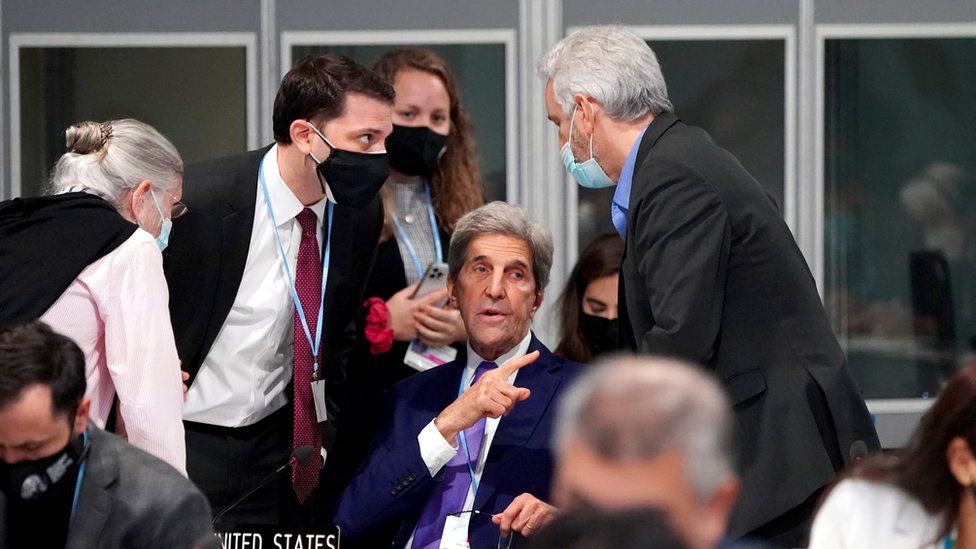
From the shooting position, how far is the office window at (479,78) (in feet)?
18.4

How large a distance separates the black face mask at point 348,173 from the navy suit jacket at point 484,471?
0.63 meters

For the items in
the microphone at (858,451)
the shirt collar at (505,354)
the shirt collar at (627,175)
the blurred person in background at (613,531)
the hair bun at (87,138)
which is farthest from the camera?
the shirt collar at (505,354)

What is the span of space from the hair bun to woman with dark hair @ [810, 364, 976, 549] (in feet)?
6.60

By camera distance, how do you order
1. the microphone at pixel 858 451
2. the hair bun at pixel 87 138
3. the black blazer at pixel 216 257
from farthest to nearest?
the black blazer at pixel 216 257, the hair bun at pixel 87 138, the microphone at pixel 858 451

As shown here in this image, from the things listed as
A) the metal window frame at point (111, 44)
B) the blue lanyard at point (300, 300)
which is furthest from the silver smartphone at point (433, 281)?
the metal window frame at point (111, 44)

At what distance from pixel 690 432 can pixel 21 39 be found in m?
4.71

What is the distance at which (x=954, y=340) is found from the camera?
18.7 ft

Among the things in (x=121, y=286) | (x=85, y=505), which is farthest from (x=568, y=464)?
(x=121, y=286)

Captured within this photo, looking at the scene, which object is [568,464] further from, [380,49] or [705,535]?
[380,49]

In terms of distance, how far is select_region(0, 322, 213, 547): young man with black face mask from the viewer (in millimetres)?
2426

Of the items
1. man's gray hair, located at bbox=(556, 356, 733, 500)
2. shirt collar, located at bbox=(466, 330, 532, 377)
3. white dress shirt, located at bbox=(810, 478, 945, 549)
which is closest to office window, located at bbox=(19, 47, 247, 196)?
shirt collar, located at bbox=(466, 330, 532, 377)

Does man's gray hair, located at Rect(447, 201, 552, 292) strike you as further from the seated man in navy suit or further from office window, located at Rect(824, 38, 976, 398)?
office window, located at Rect(824, 38, 976, 398)

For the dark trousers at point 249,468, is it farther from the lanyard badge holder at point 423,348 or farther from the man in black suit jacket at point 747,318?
the man in black suit jacket at point 747,318

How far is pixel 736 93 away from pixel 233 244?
8.77 feet
